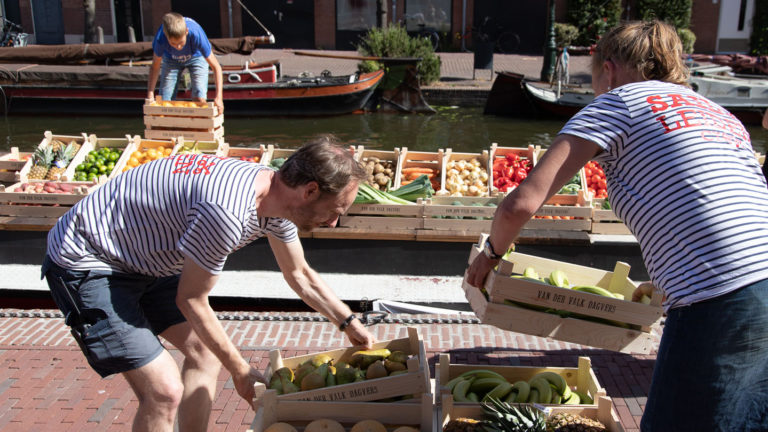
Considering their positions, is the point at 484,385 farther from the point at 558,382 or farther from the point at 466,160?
the point at 466,160

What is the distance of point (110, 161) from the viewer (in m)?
6.32

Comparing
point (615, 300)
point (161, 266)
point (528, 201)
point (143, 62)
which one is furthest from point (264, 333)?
point (143, 62)

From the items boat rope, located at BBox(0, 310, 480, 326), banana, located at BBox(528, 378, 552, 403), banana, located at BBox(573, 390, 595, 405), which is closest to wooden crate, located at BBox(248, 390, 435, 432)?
banana, located at BBox(528, 378, 552, 403)

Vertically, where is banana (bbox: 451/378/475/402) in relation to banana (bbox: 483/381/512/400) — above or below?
below

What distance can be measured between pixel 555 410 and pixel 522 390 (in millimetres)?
182

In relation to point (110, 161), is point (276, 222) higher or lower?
higher

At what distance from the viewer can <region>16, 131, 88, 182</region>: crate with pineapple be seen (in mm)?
6008

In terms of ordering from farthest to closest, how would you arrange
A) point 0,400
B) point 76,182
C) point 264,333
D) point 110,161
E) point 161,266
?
point 110,161
point 76,182
point 264,333
point 0,400
point 161,266

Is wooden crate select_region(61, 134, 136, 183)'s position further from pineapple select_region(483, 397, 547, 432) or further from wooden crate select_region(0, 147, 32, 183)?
pineapple select_region(483, 397, 547, 432)

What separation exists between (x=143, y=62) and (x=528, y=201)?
615 inches

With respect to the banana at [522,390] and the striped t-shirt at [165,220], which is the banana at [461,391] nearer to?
the banana at [522,390]

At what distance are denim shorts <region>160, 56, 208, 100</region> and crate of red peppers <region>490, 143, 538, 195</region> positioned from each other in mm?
3200

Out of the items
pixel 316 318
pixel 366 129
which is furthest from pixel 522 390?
pixel 366 129

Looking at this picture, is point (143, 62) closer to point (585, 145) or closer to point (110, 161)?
point (110, 161)
